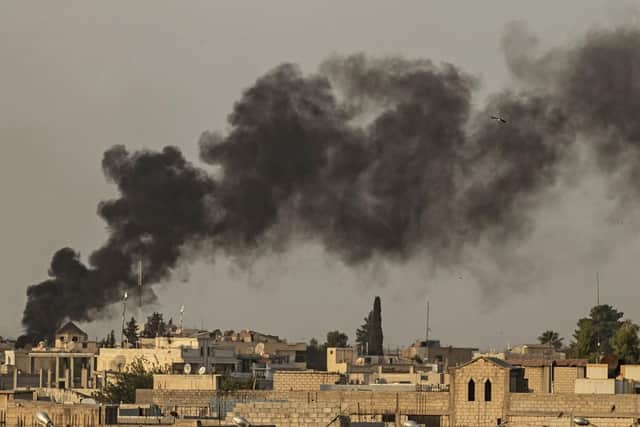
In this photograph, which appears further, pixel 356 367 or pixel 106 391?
pixel 356 367

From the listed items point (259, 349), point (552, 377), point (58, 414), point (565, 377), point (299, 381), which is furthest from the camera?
point (259, 349)

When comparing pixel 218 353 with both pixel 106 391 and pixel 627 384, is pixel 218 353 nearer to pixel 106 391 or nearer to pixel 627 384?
pixel 106 391

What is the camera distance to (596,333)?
152875 millimetres

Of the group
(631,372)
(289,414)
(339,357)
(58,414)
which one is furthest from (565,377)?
(339,357)

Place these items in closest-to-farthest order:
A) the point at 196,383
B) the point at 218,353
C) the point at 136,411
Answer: the point at 136,411 < the point at 196,383 < the point at 218,353

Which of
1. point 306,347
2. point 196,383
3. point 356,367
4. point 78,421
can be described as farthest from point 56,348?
point 78,421

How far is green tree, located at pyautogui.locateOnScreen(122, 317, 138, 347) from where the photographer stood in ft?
509

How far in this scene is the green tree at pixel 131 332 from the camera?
6112 inches

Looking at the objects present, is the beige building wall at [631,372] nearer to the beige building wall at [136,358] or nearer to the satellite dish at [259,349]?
the beige building wall at [136,358]

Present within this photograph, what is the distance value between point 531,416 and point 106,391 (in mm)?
33168

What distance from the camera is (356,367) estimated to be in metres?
122

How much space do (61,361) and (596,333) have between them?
35400 mm

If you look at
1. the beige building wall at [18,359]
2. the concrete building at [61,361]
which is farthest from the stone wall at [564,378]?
the beige building wall at [18,359]

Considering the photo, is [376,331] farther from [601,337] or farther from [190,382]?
[190,382]
